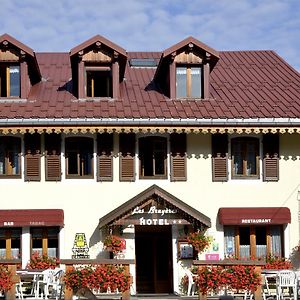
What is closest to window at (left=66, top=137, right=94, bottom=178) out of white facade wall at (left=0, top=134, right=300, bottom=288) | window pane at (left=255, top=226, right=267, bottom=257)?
white facade wall at (left=0, top=134, right=300, bottom=288)

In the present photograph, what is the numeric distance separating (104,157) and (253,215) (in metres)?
4.53

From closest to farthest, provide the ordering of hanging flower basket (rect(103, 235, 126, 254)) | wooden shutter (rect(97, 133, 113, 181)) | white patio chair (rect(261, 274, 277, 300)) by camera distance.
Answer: white patio chair (rect(261, 274, 277, 300)), hanging flower basket (rect(103, 235, 126, 254)), wooden shutter (rect(97, 133, 113, 181))

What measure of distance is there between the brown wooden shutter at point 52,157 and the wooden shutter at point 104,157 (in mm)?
1127

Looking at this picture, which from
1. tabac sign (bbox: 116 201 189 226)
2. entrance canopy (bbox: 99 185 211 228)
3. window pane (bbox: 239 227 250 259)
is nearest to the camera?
entrance canopy (bbox: 99 185 211 228)

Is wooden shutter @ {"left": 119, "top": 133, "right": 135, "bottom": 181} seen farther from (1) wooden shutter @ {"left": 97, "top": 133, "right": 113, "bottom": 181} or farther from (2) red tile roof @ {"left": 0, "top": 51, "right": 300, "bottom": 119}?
(2) red tile roof @ {"left": 0, "top": 51, "right": 300, "bottom": 119}

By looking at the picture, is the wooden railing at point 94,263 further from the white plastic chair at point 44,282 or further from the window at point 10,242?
the window at point 10,242

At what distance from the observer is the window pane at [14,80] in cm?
Answer: 2214

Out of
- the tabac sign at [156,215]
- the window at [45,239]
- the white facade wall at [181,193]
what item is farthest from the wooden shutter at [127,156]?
the window at [45,239]

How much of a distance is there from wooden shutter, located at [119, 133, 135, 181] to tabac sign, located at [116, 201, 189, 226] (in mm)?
1016

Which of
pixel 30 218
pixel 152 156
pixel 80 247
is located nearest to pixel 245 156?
pixel 152 156

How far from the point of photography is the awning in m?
21.3

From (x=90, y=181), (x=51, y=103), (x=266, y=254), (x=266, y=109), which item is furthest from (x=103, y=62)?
(x=266, y=254)

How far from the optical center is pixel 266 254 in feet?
71.6

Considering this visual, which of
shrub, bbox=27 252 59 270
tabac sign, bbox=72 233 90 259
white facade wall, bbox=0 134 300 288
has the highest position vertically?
white facade wall, bbox=0 134 300 288
